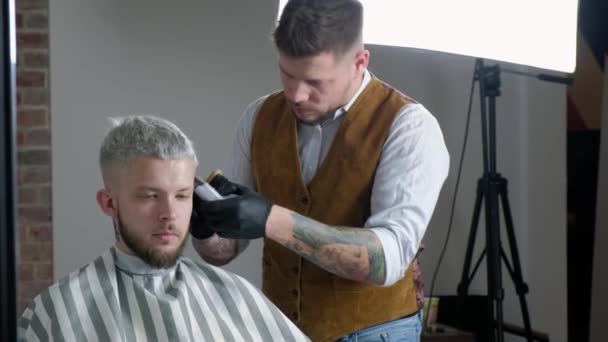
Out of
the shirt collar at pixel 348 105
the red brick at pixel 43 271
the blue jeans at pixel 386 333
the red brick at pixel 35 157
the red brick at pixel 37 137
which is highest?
the shirt collar at pixel 348 105

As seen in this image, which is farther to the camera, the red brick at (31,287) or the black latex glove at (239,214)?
the red brick at (31,287)

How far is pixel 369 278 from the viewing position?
1.66 meters

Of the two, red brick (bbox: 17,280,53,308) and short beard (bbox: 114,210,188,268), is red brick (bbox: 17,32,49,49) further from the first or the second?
short beard (bbox: 114,210,188,268)

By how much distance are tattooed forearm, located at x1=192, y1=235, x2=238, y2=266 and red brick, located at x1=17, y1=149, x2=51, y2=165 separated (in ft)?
5.51

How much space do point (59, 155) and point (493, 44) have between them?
1.75 meters

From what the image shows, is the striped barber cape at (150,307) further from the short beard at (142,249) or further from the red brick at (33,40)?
the red brick at (33,40)

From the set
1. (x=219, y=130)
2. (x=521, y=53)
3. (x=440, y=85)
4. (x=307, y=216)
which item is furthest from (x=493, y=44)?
(x=307, y=216)

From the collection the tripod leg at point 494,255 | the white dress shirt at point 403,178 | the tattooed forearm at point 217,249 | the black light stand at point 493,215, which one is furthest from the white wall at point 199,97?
the white dress shirt at point 403,178

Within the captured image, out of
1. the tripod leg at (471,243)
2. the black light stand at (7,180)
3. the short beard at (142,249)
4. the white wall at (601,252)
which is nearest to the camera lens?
the black light stand at (7,180)

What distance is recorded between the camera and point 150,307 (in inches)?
65.1

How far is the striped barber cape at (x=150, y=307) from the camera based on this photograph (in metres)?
1.51

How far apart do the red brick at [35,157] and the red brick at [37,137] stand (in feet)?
0.09

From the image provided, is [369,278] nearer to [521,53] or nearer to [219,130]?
[521,53]

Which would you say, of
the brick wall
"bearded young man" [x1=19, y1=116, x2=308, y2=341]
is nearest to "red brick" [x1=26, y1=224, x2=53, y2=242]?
the brick wall
